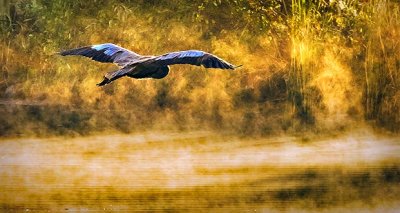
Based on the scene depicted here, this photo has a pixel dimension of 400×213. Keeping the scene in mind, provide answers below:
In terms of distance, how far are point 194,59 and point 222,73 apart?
2.37ft

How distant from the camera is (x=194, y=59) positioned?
347cm

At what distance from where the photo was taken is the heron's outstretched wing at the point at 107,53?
3.93 m

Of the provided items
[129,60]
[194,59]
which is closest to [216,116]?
[129,60]

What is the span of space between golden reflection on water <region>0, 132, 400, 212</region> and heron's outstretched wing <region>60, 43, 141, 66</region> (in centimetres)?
49

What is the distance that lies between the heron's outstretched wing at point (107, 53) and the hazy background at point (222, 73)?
15 centimetres

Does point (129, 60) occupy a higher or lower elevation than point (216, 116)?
higher

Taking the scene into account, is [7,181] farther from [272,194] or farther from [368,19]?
[368,19]

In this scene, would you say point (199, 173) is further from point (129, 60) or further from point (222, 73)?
point (129, 60)

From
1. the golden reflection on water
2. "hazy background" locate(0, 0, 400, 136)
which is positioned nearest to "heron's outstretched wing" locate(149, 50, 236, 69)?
"hazy background" locate(0, 0, 400, 136)

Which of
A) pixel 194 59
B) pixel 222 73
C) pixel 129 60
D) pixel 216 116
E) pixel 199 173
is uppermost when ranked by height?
pixel 194 59

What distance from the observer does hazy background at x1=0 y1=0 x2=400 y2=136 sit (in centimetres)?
411

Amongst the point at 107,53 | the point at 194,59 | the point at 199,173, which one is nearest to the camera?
the point at 194,59

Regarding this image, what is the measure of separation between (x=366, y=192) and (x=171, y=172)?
1116mm

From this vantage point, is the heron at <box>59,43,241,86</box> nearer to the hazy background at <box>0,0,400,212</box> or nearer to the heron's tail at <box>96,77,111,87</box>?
the heron's tail at <box>96,77,111,87</box>
